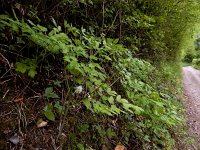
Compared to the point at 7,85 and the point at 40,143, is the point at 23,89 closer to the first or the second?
the point at 7,85

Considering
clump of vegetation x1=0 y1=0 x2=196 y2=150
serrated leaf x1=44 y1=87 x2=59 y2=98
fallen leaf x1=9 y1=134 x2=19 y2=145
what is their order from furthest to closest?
serrated leaf x1=44 y1=87 x2=59 y2=98 → clump of vegetation x1=0 y1=0 x2=196 y2=150 → fallen leaf x1=9 y1=134 x2=19 y2=145

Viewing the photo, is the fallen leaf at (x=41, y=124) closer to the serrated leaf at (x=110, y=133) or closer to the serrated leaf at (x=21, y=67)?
the serrated leaf at (x=21, y=67)

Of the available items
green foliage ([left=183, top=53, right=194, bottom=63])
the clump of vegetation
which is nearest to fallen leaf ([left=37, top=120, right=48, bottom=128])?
the clump of vegetation

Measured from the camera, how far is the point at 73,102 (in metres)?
2.91

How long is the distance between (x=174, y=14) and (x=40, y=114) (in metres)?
7.58

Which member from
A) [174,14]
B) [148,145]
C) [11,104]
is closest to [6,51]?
[11,104]

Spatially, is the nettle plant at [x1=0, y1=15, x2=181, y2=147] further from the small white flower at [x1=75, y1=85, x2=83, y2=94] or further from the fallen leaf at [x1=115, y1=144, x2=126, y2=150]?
the fallen leaf at [x1=115, y1=144, x2=126, y2=150]

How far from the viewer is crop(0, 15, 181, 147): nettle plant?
93.8 inches

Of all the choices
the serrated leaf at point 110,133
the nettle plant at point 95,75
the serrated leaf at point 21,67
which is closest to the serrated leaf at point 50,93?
the nettle plant at point 95,75

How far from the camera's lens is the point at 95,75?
2.54 metres

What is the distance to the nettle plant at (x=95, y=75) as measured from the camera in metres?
2.38

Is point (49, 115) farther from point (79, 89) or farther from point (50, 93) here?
point (79, 89)

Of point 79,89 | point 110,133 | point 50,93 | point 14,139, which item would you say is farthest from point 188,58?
point 14,139

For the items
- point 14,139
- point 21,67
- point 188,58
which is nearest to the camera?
point 14,139
